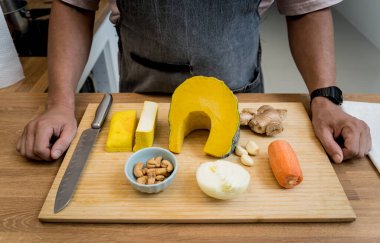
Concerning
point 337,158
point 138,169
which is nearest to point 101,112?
point 138,169

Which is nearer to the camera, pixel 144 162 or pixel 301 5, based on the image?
pixel 144 162

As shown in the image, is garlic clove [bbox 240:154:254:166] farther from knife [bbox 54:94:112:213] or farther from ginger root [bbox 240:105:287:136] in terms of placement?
knife [bbox 54:94:112:213]

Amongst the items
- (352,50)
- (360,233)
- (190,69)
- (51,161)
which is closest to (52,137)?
(51,161)

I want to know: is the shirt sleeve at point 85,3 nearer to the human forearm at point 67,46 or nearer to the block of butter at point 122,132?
the human forearm at point 67,46

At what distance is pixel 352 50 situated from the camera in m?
2.20

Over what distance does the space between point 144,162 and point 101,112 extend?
190 millimetres

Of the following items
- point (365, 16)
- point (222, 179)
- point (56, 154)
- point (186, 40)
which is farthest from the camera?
point (365, 16)

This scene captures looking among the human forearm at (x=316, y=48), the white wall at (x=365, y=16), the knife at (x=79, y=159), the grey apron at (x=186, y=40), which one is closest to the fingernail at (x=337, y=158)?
the human forearm at (x=316, y=48)

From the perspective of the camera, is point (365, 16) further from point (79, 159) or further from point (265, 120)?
point (79, 159)

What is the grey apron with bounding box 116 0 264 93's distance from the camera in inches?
28.2

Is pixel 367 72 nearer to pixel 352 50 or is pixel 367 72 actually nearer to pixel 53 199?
pixel 352 50

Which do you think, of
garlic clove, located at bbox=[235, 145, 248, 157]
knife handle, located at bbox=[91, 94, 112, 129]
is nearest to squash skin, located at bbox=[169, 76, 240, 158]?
garlic clove, located at bbox=[235, 145, 248, 157]

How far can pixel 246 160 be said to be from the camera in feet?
1.90

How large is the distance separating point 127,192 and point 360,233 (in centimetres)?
36
